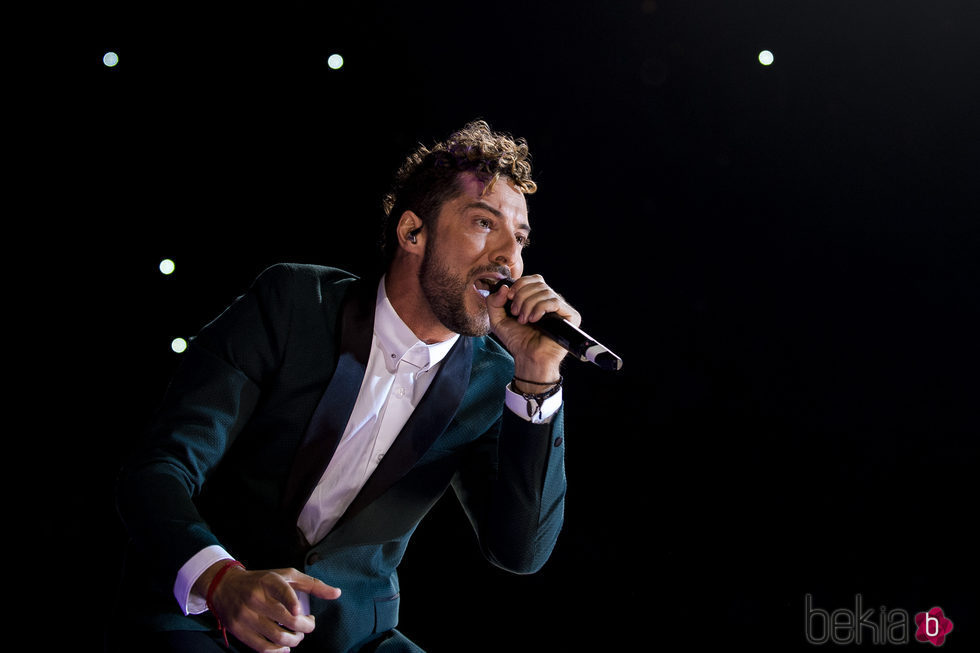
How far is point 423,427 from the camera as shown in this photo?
162 centimetres

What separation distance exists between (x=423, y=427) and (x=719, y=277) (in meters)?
1.34

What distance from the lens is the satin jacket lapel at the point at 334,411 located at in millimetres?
1514

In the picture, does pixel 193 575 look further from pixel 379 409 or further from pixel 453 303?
pixel 453 303

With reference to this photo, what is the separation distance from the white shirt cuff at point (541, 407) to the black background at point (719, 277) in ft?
3.21

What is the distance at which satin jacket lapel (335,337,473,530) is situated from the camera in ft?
5.13

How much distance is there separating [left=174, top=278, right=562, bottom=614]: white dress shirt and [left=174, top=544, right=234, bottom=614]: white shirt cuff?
37 centimetres

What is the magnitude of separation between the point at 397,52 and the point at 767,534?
2.00 m

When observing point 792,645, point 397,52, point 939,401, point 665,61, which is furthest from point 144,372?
point 939,401

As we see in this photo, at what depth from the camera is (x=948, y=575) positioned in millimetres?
2465

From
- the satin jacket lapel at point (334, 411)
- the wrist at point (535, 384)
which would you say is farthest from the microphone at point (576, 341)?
the satin jacket lapel at point (334, 411)

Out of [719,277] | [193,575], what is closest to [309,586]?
[193,575]

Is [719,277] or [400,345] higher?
[719,277]

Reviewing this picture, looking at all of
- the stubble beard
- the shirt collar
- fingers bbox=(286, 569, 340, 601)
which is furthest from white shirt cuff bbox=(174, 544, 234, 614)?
the stubble beard

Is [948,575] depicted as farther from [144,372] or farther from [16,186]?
[16,186]
